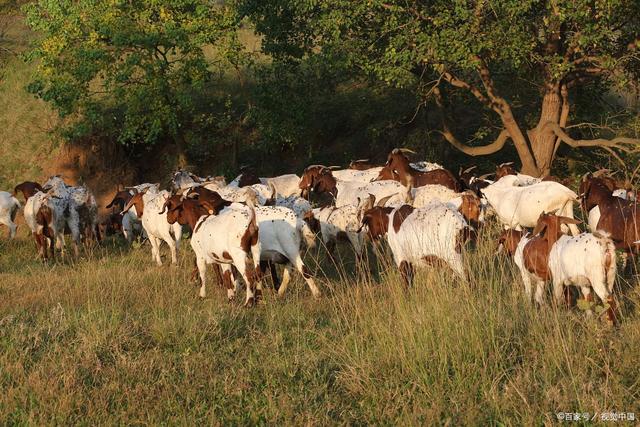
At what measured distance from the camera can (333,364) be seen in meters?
7.94

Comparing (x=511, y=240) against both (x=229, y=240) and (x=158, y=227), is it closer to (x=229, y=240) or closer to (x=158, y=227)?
(x=229, y=240)

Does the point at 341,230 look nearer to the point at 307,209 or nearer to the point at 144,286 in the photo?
the point at 307,209

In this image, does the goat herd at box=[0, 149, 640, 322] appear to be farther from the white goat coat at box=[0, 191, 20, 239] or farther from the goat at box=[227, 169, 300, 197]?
the white goat coat at box=[0, 191, 20, 239]

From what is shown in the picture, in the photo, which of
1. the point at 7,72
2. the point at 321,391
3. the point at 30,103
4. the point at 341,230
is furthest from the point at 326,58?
the point at 7,72

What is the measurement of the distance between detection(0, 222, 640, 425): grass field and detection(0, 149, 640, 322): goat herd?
769 millimetres

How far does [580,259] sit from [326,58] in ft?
35.9

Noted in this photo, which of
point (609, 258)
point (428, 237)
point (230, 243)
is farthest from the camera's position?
point (230, 243)

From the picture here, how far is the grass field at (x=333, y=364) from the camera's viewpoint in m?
6.75

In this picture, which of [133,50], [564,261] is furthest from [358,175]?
[564,261]

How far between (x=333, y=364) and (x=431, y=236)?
3375mm

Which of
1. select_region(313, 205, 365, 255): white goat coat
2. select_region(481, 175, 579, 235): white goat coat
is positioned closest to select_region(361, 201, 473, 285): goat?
select_region(313, 205, 365, 255): white goat coat

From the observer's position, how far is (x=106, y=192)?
27156 mm

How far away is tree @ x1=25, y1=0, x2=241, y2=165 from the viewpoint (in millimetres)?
22422

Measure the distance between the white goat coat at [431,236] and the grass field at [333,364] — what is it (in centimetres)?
86
